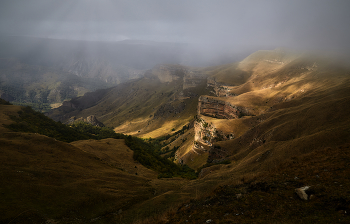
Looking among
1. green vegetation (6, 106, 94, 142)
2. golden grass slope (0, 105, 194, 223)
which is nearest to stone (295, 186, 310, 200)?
golden grass slope (0, 105, 194, 223)

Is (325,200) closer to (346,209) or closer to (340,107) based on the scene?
(346,209)

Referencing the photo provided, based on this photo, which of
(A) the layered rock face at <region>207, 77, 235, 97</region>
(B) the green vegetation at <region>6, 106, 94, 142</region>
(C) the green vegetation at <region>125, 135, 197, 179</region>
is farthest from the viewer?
(A) the layered rock face at <region>207, 77, 235, 97</region>

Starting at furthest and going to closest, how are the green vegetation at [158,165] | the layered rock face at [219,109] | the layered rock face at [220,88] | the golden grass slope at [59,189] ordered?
the layered rock face at [220,88] < the layered rock face at [219,109] < the green vegetation at [158,165] < the golden grass slope at [59,189]

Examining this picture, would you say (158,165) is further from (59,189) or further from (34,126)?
(34,126)

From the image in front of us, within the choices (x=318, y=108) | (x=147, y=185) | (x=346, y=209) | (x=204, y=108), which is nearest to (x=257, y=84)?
(x=204, y=108)

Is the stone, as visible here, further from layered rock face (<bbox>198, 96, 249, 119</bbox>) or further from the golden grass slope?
layered rock face (<bbox>198, 96, 249, 119</bbox>)

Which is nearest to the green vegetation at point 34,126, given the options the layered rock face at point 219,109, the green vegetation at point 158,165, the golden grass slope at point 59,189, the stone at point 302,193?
the green vegetation at point 158,165

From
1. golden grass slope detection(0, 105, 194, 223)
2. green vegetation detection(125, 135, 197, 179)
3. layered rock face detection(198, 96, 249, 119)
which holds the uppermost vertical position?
golden grass slope detection(0, 105, 194, 223)

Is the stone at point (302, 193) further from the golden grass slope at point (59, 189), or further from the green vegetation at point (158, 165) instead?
the green vegetation at point (158, 165)

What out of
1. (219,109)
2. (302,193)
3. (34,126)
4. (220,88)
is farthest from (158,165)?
(220,88)
